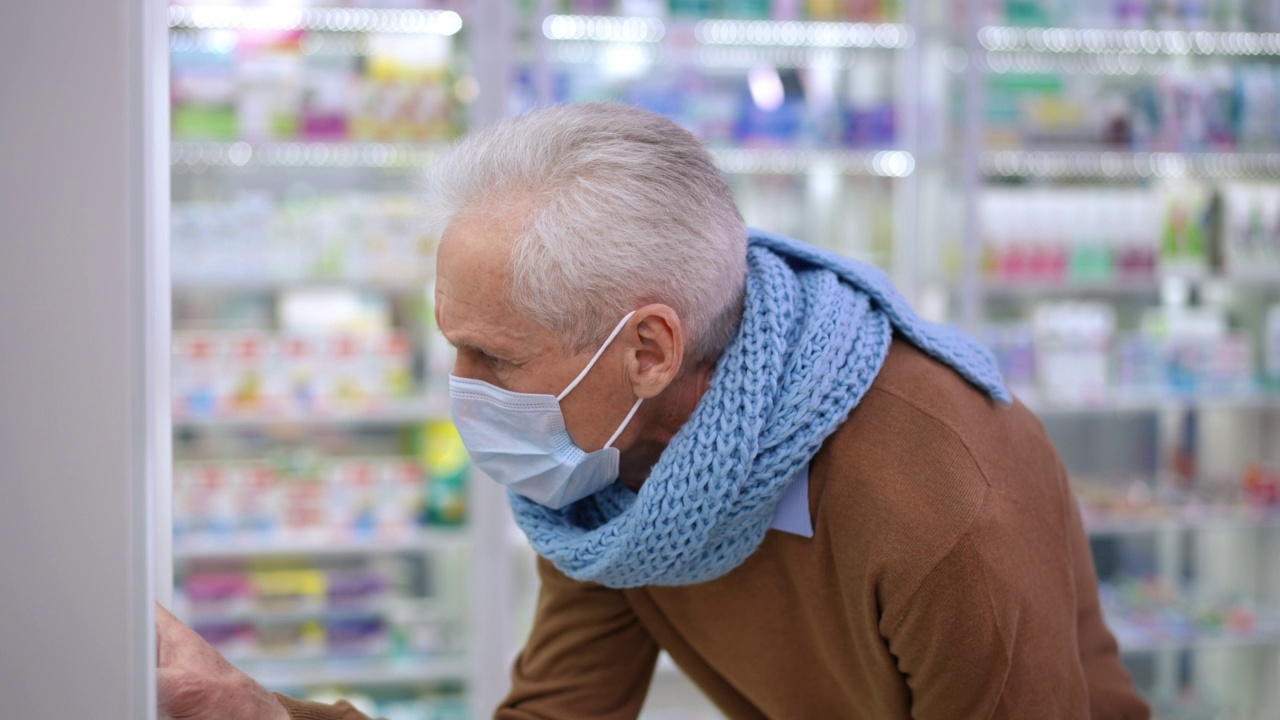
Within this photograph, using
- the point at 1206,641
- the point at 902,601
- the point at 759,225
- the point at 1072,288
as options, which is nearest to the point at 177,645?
the point at 902,601

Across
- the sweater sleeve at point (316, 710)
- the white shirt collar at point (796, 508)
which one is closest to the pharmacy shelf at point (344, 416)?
the sweater sleeve at point (316, 710)

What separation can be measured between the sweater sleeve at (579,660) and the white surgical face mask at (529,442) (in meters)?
0.20

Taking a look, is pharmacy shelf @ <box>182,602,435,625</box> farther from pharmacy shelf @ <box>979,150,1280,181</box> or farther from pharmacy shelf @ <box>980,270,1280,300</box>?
pharmacy shelf @ <box>979,150,1280,181</box>

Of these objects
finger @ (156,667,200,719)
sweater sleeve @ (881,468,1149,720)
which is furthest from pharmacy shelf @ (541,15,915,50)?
finger @ (156,667,200,719)

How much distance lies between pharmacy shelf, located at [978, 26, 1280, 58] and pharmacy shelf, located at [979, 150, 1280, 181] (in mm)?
347

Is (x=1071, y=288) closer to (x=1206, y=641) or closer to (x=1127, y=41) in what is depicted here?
(x=1127, y=41)

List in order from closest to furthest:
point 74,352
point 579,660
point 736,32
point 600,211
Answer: point 74,352
point 600,211
point 579,660
point 736,32

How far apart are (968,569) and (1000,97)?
2.71 meters

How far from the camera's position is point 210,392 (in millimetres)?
2971

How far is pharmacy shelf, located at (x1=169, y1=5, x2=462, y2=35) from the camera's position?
116 inches

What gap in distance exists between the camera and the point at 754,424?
954 millimetres

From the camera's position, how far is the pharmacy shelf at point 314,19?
295cm

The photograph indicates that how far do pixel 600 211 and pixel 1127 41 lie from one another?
308 cm

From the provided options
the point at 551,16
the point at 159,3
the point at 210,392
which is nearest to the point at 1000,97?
the point at 551,16
